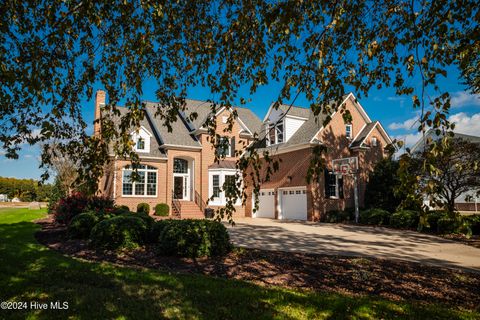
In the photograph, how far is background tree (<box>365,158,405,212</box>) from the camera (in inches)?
843

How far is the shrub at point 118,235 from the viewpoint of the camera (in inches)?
369

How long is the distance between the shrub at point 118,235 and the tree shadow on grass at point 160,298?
256 cm

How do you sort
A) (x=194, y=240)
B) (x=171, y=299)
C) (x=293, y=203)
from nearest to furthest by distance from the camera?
(x=171, y=299)
(x=194, y=240)
(x=293, y=203)

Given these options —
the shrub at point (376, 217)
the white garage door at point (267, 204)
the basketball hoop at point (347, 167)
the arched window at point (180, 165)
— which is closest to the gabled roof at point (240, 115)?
the arched window at point (180, 165)

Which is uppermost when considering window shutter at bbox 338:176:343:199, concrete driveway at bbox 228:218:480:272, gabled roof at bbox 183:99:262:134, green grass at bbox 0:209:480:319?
gabled roof at bbox 183:99:262:134

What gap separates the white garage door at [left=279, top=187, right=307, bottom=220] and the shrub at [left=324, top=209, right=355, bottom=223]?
1.64 meters

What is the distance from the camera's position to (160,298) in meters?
5.08

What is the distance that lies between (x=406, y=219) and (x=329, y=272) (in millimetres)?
12012

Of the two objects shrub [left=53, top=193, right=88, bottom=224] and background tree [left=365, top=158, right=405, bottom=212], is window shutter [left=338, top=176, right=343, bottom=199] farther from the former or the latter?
shrub [left=53, top=193, right=88, bottom=224]

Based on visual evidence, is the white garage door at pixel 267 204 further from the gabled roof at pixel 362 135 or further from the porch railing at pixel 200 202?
the gabled roof at pixel 362 135

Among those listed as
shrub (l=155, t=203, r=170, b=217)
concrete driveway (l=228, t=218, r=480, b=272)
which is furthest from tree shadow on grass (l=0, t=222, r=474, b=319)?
shrub (l=155, t=203, r=170, b=217)

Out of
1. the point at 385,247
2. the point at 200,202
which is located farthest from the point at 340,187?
the point at 385,247

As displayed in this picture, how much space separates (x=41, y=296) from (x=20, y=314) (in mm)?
689

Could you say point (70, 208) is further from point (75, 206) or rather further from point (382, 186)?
point (382, 186)
